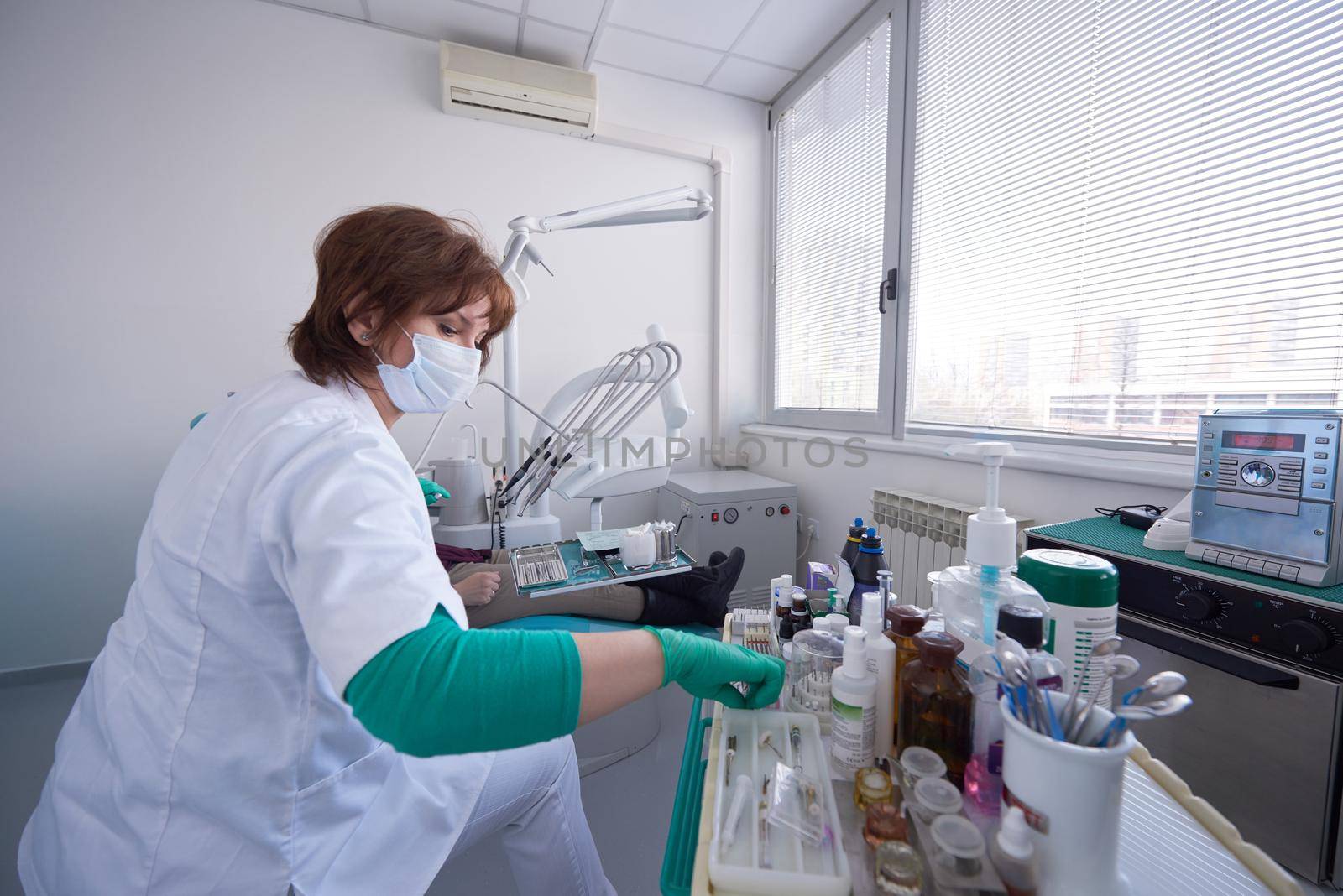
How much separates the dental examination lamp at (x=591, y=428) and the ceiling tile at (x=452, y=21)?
3.69ft

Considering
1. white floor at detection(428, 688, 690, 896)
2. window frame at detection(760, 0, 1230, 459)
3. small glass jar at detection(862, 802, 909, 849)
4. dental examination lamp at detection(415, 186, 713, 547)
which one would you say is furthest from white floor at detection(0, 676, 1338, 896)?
window frame at detection(760, 0, 1230, 459)

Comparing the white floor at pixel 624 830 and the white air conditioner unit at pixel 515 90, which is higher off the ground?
the white air conditioner unit at pixel 515 90

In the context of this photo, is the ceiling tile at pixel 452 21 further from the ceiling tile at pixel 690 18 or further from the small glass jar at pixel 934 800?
the small glass jar at pixel 934 800

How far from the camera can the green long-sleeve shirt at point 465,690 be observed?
0.48 metres

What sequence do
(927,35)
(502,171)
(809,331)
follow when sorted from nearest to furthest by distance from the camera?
(927,35), (502,171), (809,331)

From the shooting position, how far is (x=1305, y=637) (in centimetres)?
66

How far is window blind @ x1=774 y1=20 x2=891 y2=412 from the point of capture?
2104mm

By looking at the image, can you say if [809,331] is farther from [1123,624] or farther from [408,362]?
[408,362]

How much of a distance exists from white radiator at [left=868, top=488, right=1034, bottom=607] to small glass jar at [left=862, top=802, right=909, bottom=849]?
1113 mm

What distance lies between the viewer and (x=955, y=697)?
0.56m

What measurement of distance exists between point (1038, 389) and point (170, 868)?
76.4 inches

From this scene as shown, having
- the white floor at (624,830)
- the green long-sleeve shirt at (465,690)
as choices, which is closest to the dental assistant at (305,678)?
the green long-sleeve shirt at (465,690)

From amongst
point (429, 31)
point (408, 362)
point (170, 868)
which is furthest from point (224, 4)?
point (170, 868)

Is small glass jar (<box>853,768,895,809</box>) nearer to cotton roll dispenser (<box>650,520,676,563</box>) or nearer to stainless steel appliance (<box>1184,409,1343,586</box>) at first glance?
stainless steel appliance (<box>1184,409,1343,586</box>)
